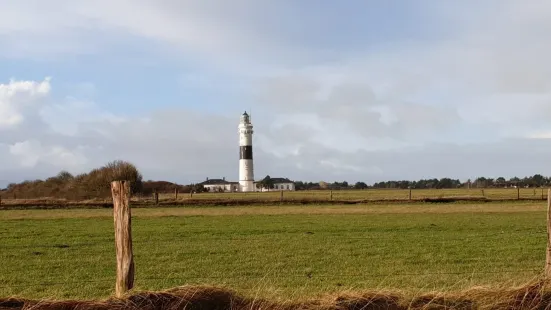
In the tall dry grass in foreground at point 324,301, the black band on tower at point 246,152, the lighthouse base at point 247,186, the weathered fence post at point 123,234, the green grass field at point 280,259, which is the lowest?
the green grass field at point 280,259

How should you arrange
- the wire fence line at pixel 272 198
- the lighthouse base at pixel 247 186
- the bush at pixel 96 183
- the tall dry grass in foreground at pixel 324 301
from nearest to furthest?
the tall dry grass in foreground at pixel 324 301, the wire fence line at pixel 272 198, the bush at pixel 96 183, the lighthouse base at pixel 247 186

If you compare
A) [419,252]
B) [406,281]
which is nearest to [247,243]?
[419,252]

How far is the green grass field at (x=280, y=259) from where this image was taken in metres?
10.6

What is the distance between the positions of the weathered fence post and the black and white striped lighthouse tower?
A: 9664 cm

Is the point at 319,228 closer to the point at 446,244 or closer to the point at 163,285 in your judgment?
the point at 446,244

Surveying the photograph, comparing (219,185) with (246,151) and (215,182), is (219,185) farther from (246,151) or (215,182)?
(246,151)

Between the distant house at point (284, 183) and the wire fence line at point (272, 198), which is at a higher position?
the distant house at point (284, 183)

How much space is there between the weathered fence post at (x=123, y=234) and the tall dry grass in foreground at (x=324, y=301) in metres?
0.49

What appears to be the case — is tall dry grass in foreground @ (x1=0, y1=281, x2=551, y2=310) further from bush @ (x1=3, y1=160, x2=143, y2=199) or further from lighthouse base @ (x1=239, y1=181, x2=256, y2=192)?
lighthouse base @ (x1=239, y1=181, x2=256, y2=192)

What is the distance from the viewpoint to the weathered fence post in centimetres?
613

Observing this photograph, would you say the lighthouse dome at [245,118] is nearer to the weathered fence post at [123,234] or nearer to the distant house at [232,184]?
the distant house at [232,184]

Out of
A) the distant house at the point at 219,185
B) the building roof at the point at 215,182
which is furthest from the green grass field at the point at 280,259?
the building roof at the point at 215,182

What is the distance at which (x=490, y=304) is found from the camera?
19.9 ft

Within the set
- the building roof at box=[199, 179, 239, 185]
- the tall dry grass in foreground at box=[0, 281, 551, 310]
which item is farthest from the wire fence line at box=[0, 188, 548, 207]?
the building roof at box=[199, 179, 239, 185]
